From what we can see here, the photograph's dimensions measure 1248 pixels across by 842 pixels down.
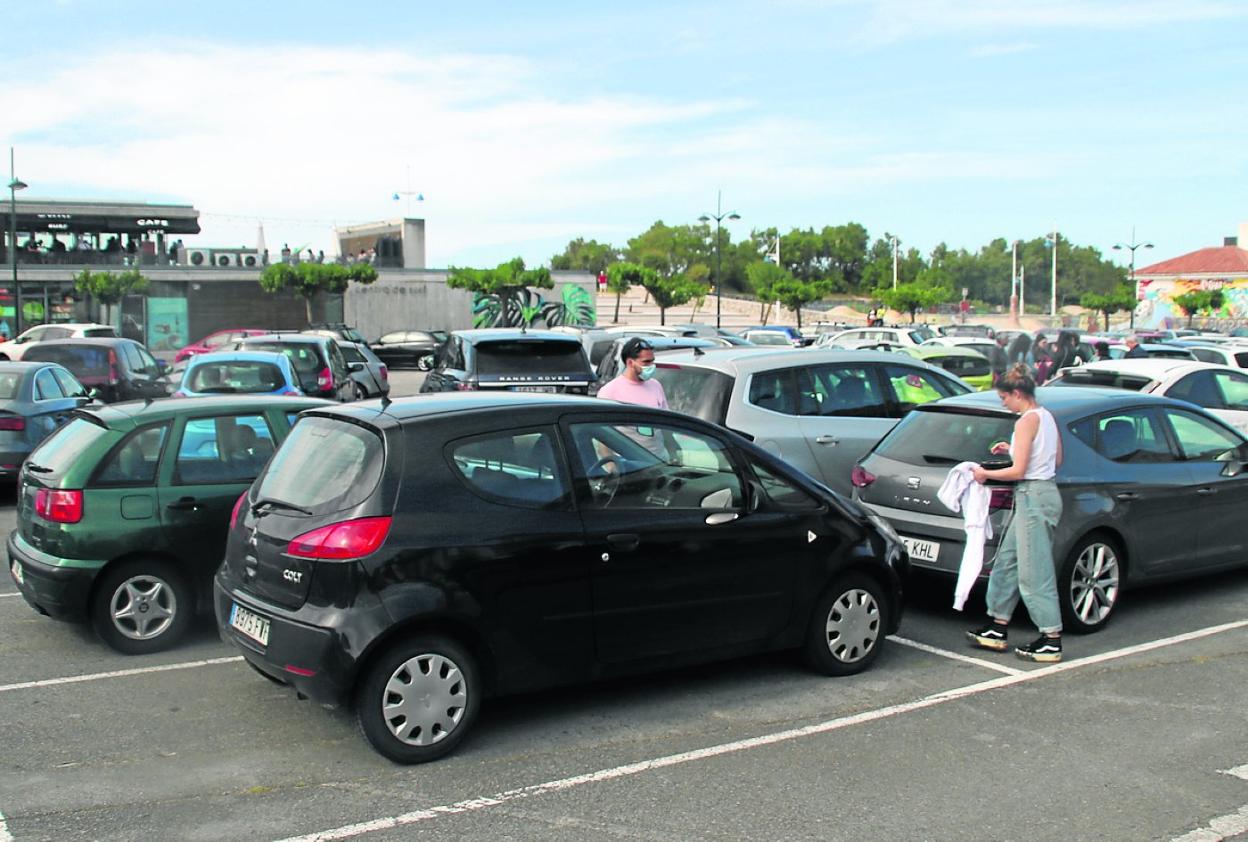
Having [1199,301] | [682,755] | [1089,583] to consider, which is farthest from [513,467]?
[1199,301]

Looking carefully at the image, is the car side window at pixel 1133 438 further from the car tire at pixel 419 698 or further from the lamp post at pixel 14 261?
the lamp post at pixel 14 261

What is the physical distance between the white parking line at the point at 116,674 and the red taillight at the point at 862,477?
422 cm

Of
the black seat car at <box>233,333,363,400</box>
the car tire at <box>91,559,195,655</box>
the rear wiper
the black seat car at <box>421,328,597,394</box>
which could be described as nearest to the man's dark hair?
the car tire at <box>91,559,195,655</box>

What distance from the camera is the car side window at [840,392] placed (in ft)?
33.1

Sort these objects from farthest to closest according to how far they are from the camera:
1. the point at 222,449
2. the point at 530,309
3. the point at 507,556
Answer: the point at 530,309, the point at 222,449, the point at 507,556

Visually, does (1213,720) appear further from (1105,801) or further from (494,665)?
(494,665)

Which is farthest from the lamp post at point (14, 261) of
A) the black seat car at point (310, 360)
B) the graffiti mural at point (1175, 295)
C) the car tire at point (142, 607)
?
the graffiti mural at point (1175, 295)

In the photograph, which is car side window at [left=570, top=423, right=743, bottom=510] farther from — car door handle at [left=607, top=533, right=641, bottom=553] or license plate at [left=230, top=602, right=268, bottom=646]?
license plate at [left=230, top=602, right=268, bottom=646]

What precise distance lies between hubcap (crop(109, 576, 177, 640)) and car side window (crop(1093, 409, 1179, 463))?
19.3ft

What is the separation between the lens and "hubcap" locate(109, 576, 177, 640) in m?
6.91

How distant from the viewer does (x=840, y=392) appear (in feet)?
33.9

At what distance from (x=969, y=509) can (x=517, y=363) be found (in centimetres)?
873

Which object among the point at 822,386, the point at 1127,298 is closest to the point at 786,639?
the point at 822,386

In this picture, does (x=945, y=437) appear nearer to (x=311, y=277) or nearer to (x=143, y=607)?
(x=143, y=607)
